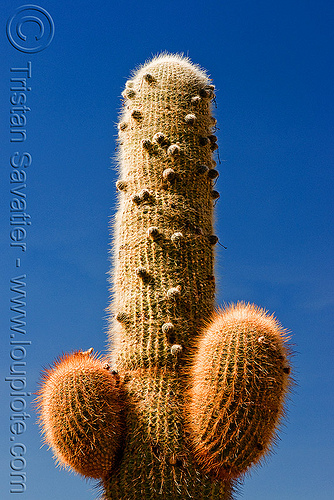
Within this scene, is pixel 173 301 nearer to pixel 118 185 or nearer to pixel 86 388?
pixel 86 388

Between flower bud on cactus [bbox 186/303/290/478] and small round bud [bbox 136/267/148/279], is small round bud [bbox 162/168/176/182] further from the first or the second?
flower bud on cactus [bbox 186/303/290/478]

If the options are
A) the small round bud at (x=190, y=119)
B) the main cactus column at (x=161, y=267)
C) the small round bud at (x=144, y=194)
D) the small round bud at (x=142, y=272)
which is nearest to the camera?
the main cactus column at (x=161, y=267)

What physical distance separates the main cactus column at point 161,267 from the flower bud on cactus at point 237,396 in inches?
11.5

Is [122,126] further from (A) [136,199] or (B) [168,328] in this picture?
(B) [168,328]

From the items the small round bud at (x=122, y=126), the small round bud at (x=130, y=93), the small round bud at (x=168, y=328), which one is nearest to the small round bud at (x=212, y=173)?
the small round bud at (x=122, y=126)

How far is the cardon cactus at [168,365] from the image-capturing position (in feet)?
18.5

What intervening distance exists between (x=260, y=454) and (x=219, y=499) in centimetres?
60

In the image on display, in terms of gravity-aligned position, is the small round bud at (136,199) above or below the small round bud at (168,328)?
above

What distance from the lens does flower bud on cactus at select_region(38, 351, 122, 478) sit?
5.85m

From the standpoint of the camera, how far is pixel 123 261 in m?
7.00

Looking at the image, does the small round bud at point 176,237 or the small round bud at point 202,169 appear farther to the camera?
the small round bud at point 202,169

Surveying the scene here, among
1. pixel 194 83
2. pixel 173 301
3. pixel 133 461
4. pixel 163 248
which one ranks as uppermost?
pixel 194 83

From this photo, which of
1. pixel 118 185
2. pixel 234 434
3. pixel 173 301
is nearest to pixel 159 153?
pixel 118 185

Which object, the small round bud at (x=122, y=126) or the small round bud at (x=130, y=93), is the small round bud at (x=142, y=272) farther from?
the small round bud at (x=130, y=93)
